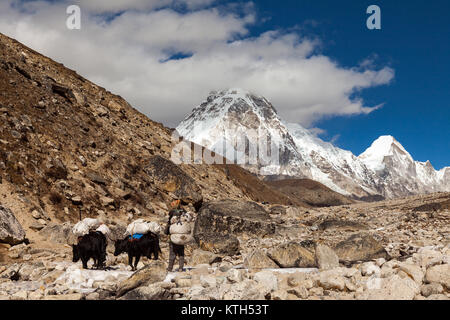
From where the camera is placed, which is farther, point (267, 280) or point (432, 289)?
point (267, 280)

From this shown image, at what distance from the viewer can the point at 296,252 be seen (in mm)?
10055

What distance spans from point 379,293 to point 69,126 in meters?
20.4

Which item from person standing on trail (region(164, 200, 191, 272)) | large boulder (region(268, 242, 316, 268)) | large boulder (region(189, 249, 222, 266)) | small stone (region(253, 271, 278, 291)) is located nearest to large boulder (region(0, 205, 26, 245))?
large boulder (region(189, 249, 222, 266))

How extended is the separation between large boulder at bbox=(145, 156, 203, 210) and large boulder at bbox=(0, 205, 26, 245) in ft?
38.0

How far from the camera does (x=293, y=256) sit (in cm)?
1005

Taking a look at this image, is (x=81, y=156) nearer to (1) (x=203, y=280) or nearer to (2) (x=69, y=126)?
(2) (x=69, y=126)

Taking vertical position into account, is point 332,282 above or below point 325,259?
below

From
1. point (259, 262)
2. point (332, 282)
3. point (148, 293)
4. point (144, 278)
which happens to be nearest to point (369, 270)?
point (332, 282)

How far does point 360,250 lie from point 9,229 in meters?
10.8

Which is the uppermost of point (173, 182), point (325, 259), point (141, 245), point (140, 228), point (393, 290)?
point (173, 182)

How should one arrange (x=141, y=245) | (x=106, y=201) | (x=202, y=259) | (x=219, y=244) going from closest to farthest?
(x=141, y=245)
(x=202, y=259)
(x=219, y=244)
(x=106, y=201)

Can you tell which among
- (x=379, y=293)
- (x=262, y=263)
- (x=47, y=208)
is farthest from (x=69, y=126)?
(x=379, y=293)

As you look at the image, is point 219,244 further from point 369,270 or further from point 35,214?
point 369,270

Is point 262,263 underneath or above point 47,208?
underneath
